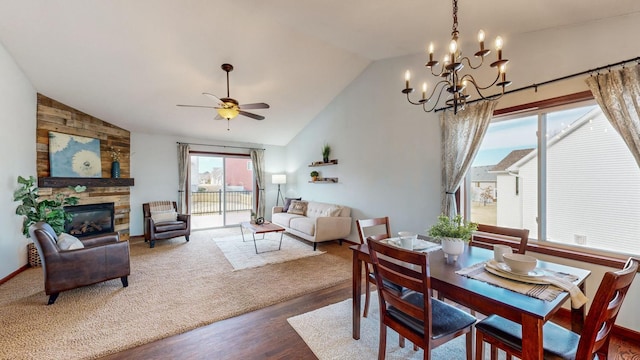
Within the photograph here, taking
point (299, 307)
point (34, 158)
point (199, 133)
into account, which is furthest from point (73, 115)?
point (299, 307)

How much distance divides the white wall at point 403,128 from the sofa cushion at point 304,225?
3.03 ft

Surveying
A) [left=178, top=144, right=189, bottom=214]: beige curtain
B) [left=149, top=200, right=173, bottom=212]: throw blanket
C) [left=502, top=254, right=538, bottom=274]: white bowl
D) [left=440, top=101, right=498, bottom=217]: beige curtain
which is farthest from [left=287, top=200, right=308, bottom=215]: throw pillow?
[left=502, top=254, right=538, bottom=274]: white bowl

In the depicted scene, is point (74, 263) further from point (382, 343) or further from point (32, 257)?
point (382, 343)

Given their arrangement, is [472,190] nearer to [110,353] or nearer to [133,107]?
[110,353]

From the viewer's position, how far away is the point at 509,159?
2.96m

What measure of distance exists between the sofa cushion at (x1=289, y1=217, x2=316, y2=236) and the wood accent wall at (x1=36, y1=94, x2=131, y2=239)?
12.0 feet

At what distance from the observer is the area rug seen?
13.1 feet

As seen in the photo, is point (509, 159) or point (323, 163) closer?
point (509, 159)

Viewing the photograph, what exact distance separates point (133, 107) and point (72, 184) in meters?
1.71

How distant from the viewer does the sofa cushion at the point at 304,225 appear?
4.63 metres

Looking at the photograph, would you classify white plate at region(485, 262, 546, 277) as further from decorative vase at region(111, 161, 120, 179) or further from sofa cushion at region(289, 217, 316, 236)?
decorative vase at region(111, 161, 120, 179)

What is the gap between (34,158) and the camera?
3.91 m

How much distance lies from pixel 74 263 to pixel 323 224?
337cm

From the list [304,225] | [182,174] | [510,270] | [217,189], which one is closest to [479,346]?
[510,270]
